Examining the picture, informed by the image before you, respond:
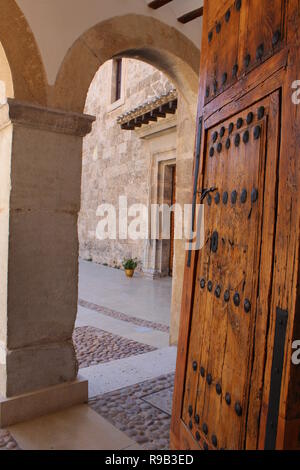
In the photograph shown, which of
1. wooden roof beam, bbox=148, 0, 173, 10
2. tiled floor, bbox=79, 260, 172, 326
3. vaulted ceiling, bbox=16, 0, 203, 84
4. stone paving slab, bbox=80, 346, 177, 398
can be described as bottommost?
tiled floor, bbox=79, 260, 172, 326

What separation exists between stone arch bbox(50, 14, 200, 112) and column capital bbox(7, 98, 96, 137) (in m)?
0.09

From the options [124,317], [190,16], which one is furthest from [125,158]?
[190,16]

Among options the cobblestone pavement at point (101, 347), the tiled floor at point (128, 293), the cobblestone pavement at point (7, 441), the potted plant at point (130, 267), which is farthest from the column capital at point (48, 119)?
the potted plant at point (130, 267)

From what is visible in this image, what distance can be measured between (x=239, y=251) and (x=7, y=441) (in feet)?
5.49

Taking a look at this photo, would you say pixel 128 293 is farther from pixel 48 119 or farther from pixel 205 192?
pixel 205 192

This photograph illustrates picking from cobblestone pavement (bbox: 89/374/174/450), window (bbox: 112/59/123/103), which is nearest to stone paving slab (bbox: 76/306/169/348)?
cobblestone pavement (bbox: 89/374/174/450)

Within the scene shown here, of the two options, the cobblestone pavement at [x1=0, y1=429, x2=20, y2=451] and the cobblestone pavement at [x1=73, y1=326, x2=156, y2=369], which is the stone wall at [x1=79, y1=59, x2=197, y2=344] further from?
the cobblestone pavement at [x1=0, y1=429, x2=20, y2=451]

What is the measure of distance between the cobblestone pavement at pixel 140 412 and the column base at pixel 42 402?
13cm

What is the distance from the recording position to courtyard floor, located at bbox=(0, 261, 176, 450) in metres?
2.12

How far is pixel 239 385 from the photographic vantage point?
4.49 feet

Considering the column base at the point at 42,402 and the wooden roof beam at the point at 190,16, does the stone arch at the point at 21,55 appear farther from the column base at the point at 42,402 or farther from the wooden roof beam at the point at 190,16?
the column base at the point at 42,402

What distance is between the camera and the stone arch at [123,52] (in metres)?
2.45

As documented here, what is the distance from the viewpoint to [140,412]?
8.07 ft
